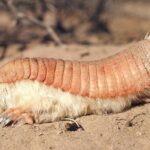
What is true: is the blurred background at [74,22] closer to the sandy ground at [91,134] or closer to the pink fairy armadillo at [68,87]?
the pink fairy armadillo at [68,87]

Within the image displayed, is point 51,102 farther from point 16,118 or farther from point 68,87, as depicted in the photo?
point 16,118

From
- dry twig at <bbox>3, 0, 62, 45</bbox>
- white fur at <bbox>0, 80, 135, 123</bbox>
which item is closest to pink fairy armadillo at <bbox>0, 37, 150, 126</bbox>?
white fur at <bbox>0, 80, 135, 123</bbox>

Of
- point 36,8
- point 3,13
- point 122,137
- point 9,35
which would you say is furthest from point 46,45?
point 122,137

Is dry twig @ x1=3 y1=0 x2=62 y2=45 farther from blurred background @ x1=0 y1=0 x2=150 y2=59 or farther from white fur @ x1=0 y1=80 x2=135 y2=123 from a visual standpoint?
white fur @ x1=0 y1=80 x2=135 y2=123

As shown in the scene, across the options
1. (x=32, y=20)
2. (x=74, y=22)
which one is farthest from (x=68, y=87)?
(x=74, y=22)

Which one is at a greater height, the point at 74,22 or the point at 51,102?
the point at 51,102
